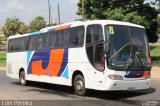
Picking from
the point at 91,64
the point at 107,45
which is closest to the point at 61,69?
the point at 91,64

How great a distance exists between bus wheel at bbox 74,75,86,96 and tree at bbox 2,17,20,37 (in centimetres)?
8930

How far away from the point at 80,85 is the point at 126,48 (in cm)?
254

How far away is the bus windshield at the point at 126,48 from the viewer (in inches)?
587

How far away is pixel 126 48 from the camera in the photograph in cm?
1530

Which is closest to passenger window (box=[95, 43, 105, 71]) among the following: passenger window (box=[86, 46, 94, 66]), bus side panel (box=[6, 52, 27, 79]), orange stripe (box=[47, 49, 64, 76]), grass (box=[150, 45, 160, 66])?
passenger window (box=[86, 46, 94, 66])

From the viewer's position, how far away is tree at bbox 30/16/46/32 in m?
101

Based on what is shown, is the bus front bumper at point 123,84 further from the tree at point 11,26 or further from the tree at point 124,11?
the tree at point 11,26

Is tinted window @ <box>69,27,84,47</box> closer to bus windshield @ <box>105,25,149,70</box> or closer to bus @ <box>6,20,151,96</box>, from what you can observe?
bus @ <box>6,20,151,96</box>

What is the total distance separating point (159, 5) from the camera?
3672 centimetres

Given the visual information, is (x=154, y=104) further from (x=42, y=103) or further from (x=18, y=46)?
(x=18, y=46)

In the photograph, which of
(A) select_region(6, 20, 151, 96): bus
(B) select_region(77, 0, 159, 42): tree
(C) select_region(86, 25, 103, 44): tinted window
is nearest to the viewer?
(A) select_region(6, 20, 151, 96): bus

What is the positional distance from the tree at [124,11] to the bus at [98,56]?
19.5 m

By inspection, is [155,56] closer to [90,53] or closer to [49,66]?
[49,66]

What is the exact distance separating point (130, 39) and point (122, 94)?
2399 millimetres
